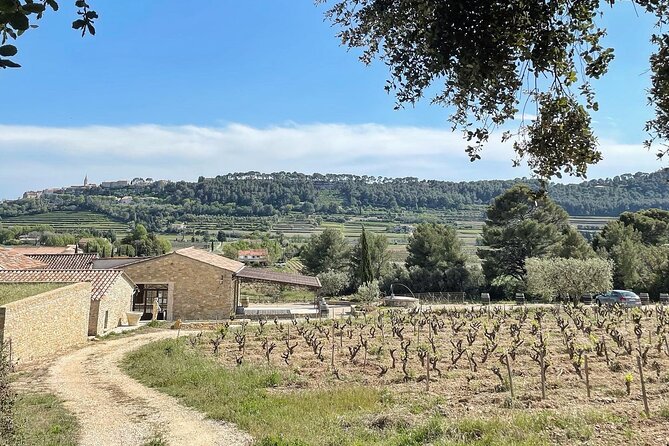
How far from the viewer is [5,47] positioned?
6.22 feet

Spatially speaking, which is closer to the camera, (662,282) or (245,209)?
(662,282)

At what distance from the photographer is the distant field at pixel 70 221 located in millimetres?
97125

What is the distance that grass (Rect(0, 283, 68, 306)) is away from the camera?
16141mm

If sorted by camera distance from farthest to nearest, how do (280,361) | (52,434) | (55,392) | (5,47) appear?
(280,361) → (55,392) → (52,434) → (5,47)

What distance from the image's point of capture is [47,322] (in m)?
15.8

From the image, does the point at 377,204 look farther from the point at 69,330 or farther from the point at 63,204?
the point at 69,330

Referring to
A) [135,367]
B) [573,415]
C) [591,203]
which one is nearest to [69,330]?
[135,367]

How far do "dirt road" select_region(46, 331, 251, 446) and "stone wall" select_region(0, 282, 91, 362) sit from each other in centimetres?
132

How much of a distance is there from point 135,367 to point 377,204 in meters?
127

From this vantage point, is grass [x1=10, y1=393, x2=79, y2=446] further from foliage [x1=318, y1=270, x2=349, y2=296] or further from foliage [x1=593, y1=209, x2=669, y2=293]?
foliage [x1=593, y1=209, x2=669, y2=293]

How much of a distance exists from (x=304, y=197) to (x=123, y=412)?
133 meters

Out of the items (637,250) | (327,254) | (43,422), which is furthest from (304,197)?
(43,422)

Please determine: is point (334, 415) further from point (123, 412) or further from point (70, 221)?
point (70, 221)

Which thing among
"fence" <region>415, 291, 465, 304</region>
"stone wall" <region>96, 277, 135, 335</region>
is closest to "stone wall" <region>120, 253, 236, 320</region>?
"stone wall" <region>96, 277, 135, 335</region>
